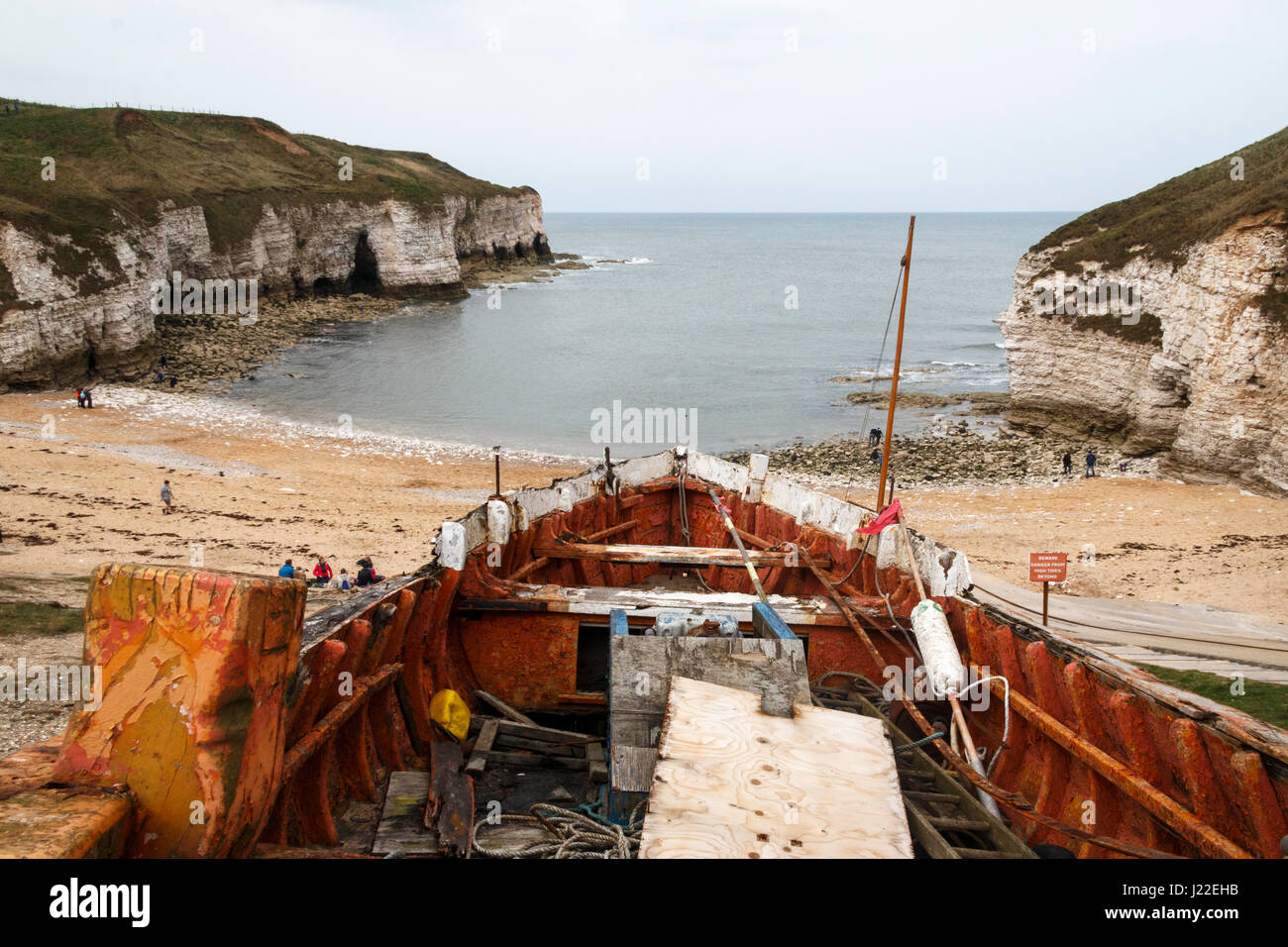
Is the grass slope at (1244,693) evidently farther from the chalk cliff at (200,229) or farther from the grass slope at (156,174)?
the grass slope at (156,174)

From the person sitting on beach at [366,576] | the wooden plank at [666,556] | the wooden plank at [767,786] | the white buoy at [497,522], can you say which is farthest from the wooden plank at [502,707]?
the person sitting on beach at [366,576]

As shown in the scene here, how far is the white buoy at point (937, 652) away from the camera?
21.0ft

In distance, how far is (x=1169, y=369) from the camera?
29.8 metres

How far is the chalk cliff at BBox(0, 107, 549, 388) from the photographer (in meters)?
36.3

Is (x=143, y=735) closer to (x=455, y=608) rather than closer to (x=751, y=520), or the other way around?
(x=455, y=608)

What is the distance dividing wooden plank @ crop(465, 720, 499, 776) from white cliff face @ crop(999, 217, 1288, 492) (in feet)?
89.3

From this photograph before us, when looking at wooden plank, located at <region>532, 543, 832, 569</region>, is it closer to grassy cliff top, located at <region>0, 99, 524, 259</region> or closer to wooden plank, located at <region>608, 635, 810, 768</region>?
wooden plank, located at <region>608, 635, 810, 768</region>

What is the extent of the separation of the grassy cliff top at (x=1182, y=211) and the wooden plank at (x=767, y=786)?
30614 mm

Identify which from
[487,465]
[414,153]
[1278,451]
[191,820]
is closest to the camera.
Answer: [191,820]

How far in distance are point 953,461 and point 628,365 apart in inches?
1104

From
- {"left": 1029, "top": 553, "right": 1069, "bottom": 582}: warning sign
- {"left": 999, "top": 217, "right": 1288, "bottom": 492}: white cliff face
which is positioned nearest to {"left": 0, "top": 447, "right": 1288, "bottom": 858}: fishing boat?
{"left": 1029, "top": 553, "right": 1069, "bottom": 582}: warning sign
